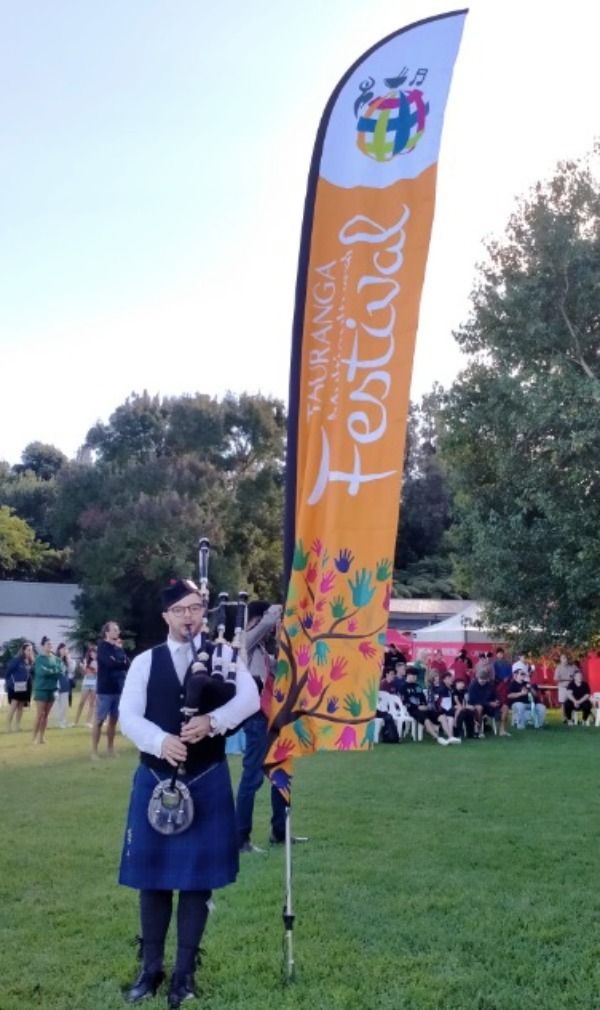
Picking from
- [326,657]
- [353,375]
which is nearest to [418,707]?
[326,657]

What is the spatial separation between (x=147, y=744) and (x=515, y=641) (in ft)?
66.5

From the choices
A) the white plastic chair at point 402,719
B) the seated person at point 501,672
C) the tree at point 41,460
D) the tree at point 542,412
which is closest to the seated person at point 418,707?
the white plastic chair at point 402,719

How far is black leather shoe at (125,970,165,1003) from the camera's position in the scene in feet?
15.5

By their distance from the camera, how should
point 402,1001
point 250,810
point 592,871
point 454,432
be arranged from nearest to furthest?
1. point 402,1001
2. point 592,871
3. point 250,810
4. point 454,432

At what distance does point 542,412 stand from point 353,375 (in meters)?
17.4

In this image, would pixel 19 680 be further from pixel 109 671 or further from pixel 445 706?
pixel 445 706

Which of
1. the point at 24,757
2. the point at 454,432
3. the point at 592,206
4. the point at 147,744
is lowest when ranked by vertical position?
the point at 24,757

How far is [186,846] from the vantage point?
15.5 ft

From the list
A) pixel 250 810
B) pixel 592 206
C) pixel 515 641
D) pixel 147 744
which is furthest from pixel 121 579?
pixel 147 744

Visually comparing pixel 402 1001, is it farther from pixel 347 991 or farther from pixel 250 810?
pixel 250 810

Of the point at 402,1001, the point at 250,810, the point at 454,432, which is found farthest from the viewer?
the point at 454,432

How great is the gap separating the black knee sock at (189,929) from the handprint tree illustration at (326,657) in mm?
756

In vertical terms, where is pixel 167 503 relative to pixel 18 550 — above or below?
above

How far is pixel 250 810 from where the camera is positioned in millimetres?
7855
